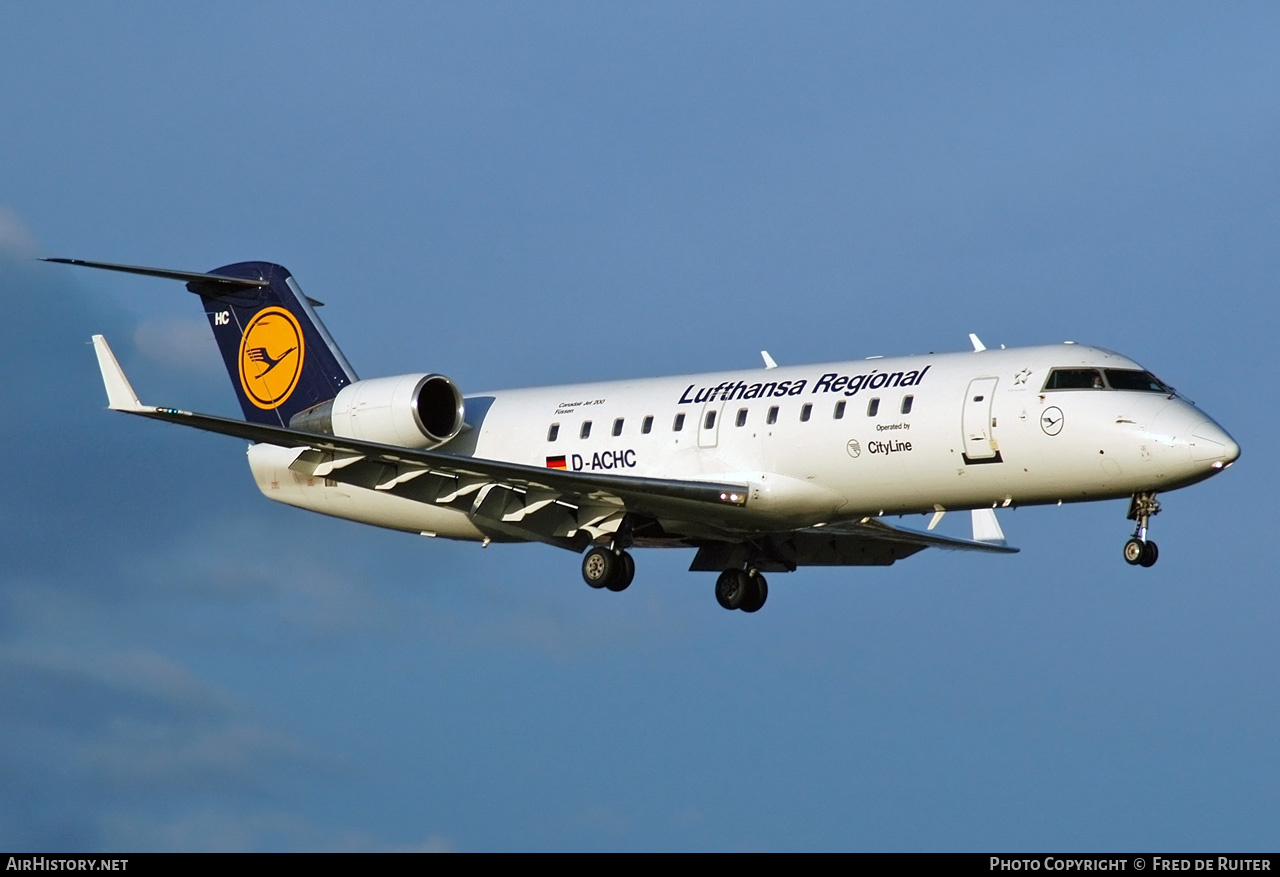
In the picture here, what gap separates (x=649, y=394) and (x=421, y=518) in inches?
196

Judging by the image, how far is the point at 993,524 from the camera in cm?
3738

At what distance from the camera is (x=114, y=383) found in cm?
3108

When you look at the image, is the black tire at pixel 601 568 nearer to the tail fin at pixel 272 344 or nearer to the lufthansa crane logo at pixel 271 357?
the tail fin at pixel 272 344

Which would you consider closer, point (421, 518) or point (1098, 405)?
point (1098, 405)

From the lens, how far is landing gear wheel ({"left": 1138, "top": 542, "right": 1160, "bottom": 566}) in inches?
1141

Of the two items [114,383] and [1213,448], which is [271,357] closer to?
[114,383]

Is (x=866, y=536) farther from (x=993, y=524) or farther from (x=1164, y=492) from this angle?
(x=1164, y=492)

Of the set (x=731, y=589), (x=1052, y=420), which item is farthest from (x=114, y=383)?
(x=1052, y=420)

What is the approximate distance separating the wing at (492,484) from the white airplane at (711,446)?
1.6 inches

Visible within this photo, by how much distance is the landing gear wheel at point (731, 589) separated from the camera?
35656mm
